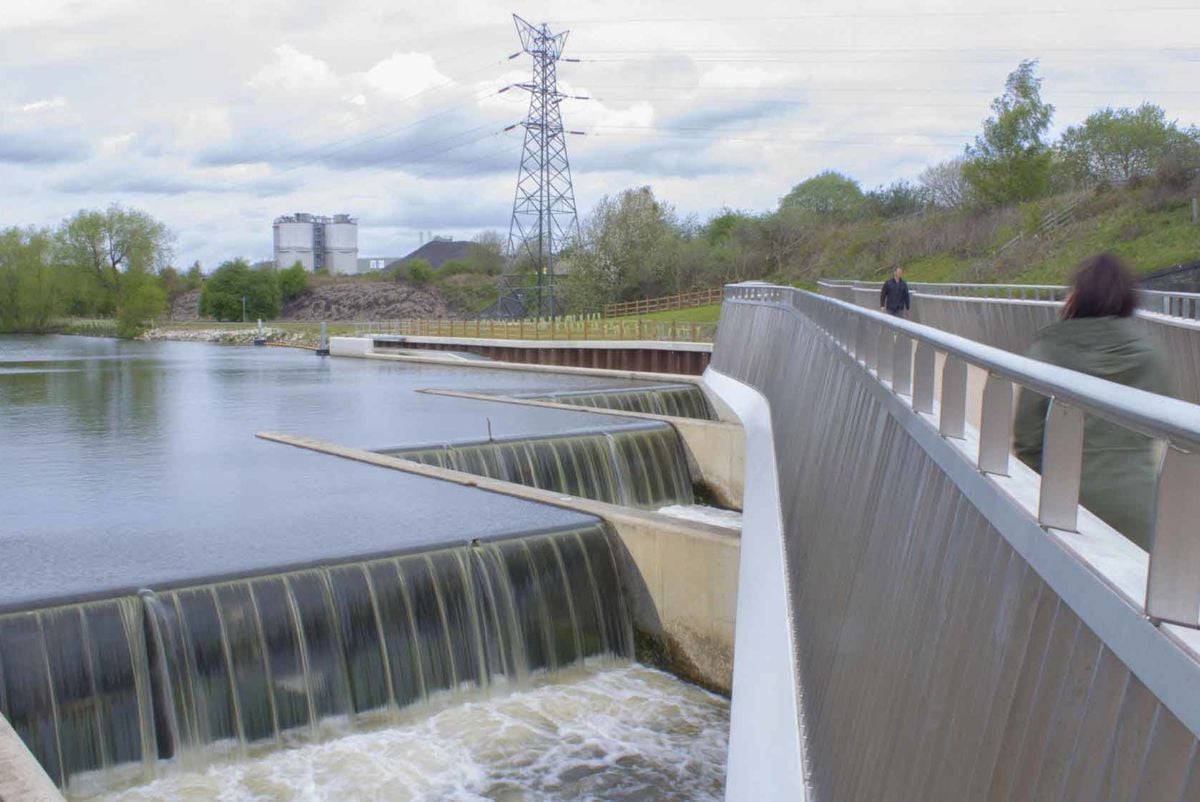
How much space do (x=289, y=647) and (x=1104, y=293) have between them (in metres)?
7.91

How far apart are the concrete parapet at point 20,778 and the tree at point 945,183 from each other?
6752 centimetres

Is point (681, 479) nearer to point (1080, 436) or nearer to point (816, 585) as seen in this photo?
point (816, 585)

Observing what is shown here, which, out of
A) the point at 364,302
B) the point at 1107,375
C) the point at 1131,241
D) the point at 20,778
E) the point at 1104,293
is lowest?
the point at 364,302

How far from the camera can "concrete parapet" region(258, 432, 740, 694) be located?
11.6 metres

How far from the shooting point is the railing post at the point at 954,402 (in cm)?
375

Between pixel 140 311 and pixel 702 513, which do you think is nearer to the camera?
pixel 702 513

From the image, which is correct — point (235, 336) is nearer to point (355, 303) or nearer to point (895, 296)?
point (355, 303)

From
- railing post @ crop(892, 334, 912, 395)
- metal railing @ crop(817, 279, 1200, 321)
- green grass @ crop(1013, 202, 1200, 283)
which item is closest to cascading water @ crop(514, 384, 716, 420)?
metal railing @ crop(817, 279, 1200, 321)

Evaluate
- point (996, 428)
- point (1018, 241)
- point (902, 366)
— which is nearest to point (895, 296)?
point (902, 366)

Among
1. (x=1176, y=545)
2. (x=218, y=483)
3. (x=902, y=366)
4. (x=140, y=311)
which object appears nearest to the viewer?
(x=1176, y=545)

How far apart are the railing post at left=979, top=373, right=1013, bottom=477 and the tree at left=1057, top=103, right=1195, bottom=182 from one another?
61836mm

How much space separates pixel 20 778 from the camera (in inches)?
238

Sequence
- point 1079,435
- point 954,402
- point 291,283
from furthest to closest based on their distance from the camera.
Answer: point 291,283 → point 954,402 → point 1079,435

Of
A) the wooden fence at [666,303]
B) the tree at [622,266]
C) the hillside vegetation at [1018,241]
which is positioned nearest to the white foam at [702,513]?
the hillside vegetation at [1018,241]
